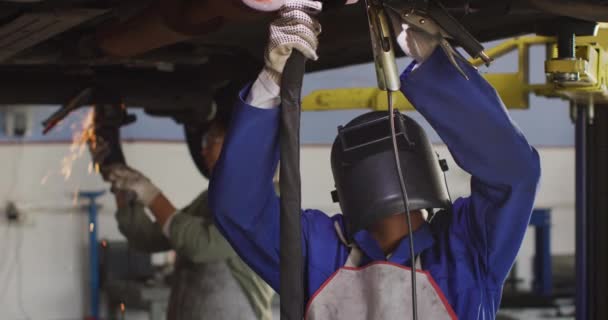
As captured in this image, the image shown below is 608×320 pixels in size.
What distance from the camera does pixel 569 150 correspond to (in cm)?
749

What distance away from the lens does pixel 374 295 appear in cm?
175

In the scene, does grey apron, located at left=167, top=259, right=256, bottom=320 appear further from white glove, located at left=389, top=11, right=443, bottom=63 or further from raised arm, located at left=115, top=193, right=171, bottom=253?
white glove, located at left=389, top=11, right=443, bottom=63

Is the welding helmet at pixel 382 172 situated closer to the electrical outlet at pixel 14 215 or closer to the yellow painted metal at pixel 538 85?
the yellow painted metal at pixel 538 85

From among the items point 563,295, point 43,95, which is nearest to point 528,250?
point 563,295

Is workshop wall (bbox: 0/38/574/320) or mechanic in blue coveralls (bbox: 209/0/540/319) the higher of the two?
mechanic in blue coveralls (bbox: 209/0/540/319)

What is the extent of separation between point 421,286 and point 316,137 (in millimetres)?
4952

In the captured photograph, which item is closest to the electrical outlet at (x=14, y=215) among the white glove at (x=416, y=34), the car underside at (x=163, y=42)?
the car underside at (x=163, y=42)

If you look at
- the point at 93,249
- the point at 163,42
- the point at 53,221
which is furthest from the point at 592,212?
the point at 53,221

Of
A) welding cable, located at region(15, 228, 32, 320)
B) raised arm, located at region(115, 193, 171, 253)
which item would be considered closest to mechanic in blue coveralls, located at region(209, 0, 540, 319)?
raised arm, located at region(115, 193, 171, 253)

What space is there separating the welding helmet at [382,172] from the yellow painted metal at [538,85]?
306mm

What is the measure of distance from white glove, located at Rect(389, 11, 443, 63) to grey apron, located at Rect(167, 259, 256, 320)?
1.72 meters

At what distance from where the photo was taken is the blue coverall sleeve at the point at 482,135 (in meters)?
1.53

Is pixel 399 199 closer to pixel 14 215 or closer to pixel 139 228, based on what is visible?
pixel 139 228

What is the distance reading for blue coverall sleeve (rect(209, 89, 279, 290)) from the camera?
1.57 metres
